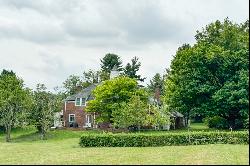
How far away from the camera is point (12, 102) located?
212 feet

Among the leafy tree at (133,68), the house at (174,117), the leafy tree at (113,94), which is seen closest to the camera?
the leafy tree at (113,94)

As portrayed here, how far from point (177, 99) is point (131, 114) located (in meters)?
7.63

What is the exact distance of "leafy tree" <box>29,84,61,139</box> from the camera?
66500mm

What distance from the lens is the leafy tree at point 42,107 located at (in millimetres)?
66500

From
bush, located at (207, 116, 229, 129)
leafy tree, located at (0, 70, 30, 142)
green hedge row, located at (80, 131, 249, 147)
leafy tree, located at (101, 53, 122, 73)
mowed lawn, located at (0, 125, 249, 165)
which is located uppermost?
leafy tree, located at (101, 53, 122, 73)

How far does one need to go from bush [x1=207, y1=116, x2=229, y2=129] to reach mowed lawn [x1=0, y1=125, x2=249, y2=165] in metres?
21.3

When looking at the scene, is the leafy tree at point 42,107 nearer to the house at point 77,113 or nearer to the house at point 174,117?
the house at point 77,113

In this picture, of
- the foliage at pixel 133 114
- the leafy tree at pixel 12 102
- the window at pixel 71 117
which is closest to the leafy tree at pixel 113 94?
the foliage at pixel 133 114

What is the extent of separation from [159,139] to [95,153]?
10.2 metres

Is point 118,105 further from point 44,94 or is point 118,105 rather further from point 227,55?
point 227,55

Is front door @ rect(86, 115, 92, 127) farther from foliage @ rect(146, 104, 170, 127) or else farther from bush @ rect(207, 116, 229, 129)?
bush @ rect(207, 116, 229, 129)

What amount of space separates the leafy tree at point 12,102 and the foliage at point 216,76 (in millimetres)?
20455

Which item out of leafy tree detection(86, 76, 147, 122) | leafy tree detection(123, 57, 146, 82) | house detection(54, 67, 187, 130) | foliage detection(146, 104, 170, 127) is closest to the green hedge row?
foliage detection(146, 104, 170, 127)

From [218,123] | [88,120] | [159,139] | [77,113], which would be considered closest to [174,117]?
[218,123]
